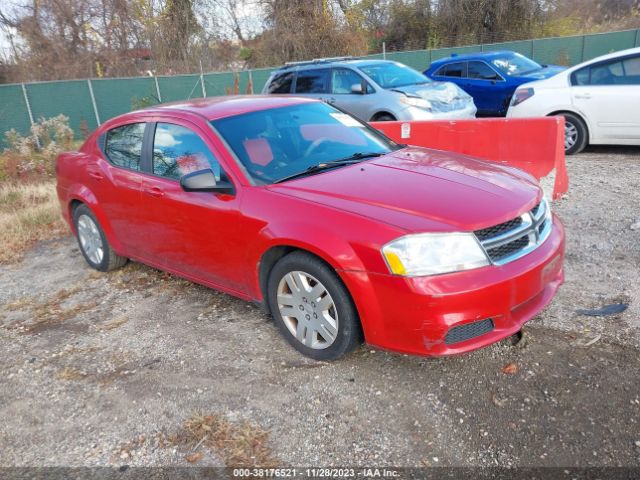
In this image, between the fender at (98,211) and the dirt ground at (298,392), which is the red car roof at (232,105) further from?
the dirt ground at (298,392)

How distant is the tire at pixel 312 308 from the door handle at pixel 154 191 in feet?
4.17

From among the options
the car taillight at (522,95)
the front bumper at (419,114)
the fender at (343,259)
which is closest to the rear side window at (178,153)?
the fender at (343,259)

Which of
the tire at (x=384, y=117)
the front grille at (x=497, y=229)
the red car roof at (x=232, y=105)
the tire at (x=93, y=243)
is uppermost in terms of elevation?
the red car roof at (x=232, y=105)

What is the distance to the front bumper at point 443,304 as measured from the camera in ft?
9.27

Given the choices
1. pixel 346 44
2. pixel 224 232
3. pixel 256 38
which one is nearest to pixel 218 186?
pixel 224 232

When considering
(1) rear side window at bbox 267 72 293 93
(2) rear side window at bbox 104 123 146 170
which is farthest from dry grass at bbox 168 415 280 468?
(1) rear side window at bbox 267 72 293 93

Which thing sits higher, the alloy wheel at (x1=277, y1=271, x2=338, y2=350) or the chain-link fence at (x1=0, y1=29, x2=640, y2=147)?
the chain-link fence at (x1=0, y1=29, x2=640, y2=147)

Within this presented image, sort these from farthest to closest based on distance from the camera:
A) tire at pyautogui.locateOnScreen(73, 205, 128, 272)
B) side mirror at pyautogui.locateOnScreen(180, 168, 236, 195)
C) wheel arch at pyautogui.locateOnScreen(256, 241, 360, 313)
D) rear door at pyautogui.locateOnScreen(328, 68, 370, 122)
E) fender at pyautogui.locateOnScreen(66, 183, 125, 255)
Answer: rear door at pyautogui.locateOnScreen(328, 68, 370, 122)
tire at pyautogui.locateOnScreen(73, 205, 128, 272)
fender at pyautogui.locateOnScreen(66, 183, 125, 255)
side mirror at pyautogui.locateOnScreen(180, 168, 236, 195)
wheel arch at pyautogui.locateOnScreen(256, 241, 360, 313)

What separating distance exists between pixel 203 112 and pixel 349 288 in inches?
77.8

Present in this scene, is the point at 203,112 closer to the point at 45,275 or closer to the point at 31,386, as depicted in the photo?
the point at 31,386

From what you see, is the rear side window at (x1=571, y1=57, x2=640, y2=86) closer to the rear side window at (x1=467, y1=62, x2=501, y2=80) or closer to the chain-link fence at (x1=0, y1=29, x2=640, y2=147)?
the rear side window at (x1=467, y1=62, x2=501, y2=80)

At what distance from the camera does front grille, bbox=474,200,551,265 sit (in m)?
2.96

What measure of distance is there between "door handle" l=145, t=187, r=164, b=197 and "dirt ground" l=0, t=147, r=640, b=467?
953 mm

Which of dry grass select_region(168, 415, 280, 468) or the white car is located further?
the white car
